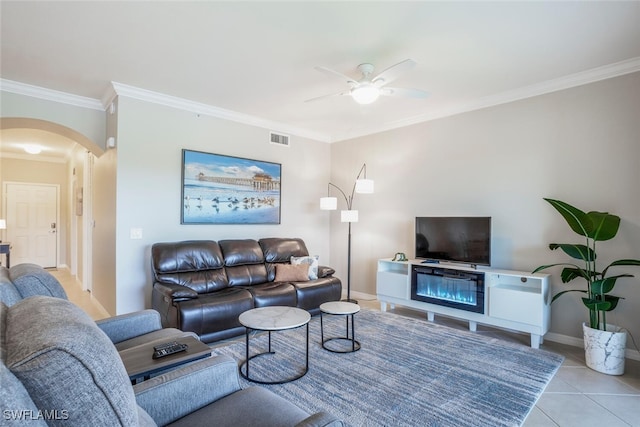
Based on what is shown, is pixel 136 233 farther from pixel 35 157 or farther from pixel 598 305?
pixel 35 157

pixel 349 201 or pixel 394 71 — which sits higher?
pixel 394 71

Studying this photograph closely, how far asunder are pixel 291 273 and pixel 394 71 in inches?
108

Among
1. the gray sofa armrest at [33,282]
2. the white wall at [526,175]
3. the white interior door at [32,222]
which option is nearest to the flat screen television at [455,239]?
the white wall at [526,175]

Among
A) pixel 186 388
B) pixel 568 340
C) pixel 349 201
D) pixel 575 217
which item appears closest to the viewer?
pixel 186 388

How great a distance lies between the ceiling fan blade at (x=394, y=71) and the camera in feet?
8.39

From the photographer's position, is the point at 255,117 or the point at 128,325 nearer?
the point at 128,325

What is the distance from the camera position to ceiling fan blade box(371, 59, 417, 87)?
101 inches

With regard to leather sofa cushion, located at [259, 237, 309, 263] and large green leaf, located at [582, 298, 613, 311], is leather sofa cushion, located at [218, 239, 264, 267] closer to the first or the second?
leather sofa cushion, located at [259, 237, 309, 263]

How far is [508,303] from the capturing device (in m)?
3.48

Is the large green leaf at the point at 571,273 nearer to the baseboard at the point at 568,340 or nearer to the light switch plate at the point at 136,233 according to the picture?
the baseboard at the point at 568,340

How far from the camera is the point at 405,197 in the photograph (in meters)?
4.89

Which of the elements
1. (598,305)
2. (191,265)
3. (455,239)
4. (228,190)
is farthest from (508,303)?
(228,190)

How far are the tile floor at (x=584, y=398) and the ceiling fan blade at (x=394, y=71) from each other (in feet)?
8.68

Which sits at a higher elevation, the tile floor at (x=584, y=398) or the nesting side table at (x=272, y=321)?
the nesting side table at (x=272, y=321)
